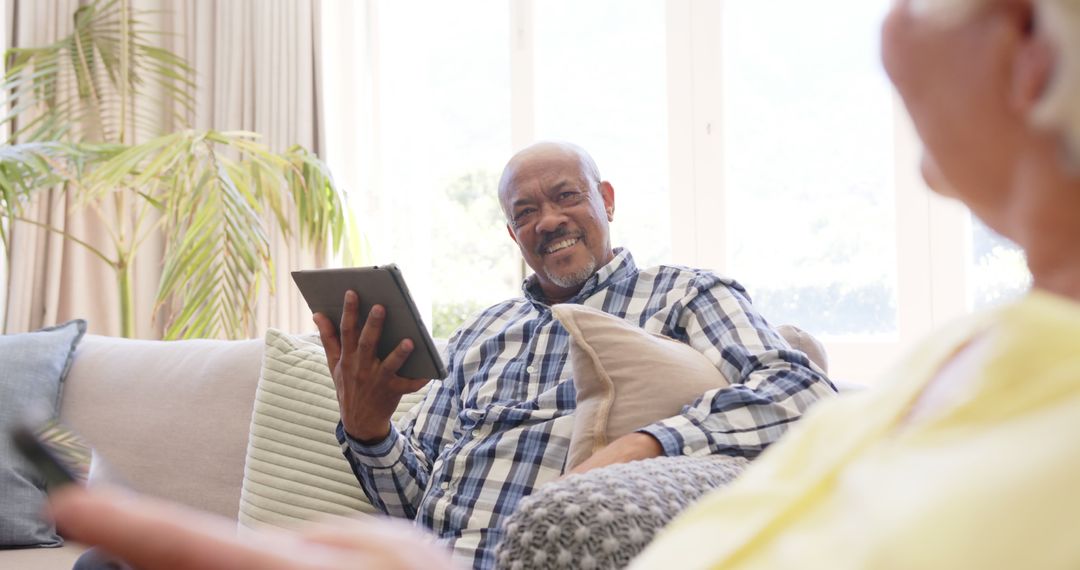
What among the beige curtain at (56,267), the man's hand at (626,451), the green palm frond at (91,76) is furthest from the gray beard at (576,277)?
the beige curtain at (56,267)

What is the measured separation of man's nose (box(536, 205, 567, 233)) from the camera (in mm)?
2113

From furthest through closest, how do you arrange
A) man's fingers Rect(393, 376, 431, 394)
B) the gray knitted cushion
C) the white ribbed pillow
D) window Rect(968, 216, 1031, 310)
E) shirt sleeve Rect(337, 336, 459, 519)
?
window Rect(968, 216, 1031, 310)
the white ribbed pillow
shirt sleeve Rect(337, 336, 459, 519)
man's fingers Rect(393, 376, 431, 394)
the gray knitted cushion

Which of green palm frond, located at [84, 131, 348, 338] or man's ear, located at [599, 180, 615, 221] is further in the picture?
green palm frond, located at [84, 131, 348, 338]

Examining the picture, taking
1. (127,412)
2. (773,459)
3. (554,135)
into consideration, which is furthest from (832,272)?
(773,459)

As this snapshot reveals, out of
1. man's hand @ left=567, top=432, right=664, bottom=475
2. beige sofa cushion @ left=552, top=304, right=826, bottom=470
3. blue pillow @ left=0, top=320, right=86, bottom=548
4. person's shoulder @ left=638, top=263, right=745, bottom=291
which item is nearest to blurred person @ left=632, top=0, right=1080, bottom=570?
man's hand @ left=567, top=432, right=664, bottom=475

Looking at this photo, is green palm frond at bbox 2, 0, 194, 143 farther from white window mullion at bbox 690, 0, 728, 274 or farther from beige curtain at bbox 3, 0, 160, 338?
white window mullion at bbox 690, 0, 728, 274

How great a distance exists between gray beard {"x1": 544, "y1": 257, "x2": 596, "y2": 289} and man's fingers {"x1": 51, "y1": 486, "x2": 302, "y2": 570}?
1.67 metres

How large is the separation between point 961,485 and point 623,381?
1244 millimetres

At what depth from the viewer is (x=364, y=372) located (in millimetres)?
1710

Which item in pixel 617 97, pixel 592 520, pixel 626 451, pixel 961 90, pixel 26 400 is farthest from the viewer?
pixel 617 97

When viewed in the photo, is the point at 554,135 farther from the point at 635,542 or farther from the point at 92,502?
the point at 92,502

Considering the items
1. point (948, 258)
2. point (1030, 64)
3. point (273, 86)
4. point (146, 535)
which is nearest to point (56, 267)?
point (273, 86)

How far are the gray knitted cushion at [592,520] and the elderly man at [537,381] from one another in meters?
0.33

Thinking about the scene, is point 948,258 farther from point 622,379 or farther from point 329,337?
point 329,337
